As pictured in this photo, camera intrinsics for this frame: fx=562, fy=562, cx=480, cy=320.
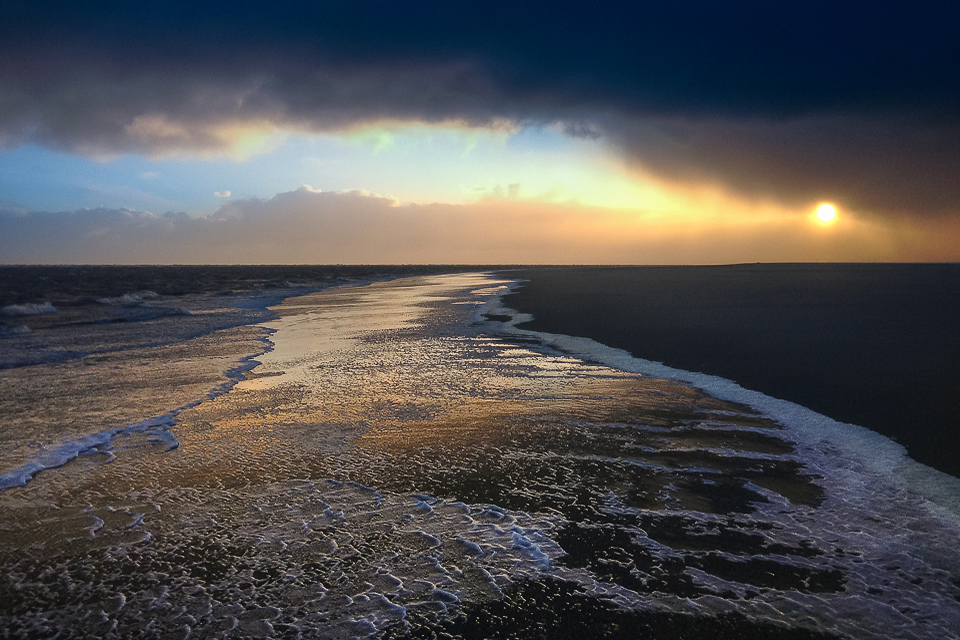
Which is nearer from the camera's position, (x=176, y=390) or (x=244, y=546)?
(x=244, y=546)

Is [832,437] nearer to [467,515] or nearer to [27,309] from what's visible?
[467,515]

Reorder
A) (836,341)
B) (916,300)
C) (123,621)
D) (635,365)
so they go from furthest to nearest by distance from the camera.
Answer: (916,300), (836,341), (635,365), (123,621)

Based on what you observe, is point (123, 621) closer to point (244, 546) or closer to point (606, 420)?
point (244, 546)

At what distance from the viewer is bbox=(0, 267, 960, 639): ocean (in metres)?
3.88

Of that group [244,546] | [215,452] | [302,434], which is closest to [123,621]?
[244,546]

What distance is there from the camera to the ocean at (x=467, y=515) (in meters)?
3.88

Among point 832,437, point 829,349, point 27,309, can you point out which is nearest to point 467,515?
point 832,437

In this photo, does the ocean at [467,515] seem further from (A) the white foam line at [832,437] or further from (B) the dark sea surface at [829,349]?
(B) the dark sea surface at [829,349]

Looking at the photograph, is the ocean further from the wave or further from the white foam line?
the wave

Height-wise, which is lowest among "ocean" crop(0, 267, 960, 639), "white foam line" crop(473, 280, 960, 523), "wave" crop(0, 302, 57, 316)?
"ocean" crop(0, 267, 960, 639)

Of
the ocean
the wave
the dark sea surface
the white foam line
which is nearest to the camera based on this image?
the ocean

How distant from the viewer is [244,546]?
4867 millimetres

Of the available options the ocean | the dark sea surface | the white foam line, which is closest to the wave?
the ocean

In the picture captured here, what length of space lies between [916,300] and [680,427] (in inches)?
937
